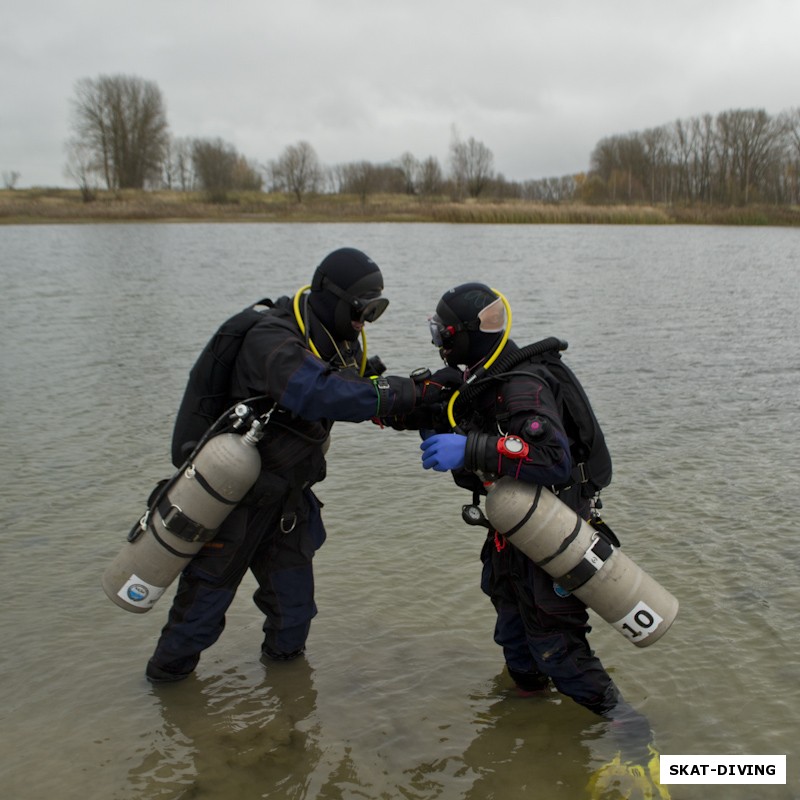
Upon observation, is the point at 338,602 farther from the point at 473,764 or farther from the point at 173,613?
the point at 473,764

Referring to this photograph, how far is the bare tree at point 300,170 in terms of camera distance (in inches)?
3246

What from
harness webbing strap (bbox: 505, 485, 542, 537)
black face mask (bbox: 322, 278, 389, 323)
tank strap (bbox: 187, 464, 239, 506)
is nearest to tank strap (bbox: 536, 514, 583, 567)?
harness webbing strap (bbox: 505, 485, 542, 537)

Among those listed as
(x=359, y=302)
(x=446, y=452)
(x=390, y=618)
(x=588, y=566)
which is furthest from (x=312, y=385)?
Result: (x=390, y=618)

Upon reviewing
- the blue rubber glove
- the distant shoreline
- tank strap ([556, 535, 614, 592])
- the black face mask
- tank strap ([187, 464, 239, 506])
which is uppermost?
the distant shoreline

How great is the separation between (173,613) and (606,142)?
102 metres

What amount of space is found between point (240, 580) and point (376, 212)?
5451 cm

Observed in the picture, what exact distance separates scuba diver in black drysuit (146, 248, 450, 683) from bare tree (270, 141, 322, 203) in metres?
79.4

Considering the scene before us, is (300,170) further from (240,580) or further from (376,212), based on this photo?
(240,580)

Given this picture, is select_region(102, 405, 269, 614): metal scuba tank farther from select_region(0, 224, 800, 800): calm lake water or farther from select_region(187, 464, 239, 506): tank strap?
select_region(0, 224, 800, 800): calm lake water

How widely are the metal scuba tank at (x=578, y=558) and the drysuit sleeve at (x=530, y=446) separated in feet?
0.32

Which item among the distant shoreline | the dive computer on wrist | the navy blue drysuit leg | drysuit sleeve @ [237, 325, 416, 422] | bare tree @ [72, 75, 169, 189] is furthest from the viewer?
bare tree @ [72, 75, 169, 189]

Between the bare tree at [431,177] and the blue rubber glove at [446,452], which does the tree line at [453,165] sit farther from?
the blue rubber glove at [446,452]

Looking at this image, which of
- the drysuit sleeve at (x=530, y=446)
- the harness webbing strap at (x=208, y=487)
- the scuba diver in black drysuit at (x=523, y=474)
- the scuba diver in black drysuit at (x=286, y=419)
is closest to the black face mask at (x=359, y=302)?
the scuba diver in black drysuit at (x=286, y=419)

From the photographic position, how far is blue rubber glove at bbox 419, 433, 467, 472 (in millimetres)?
3580
